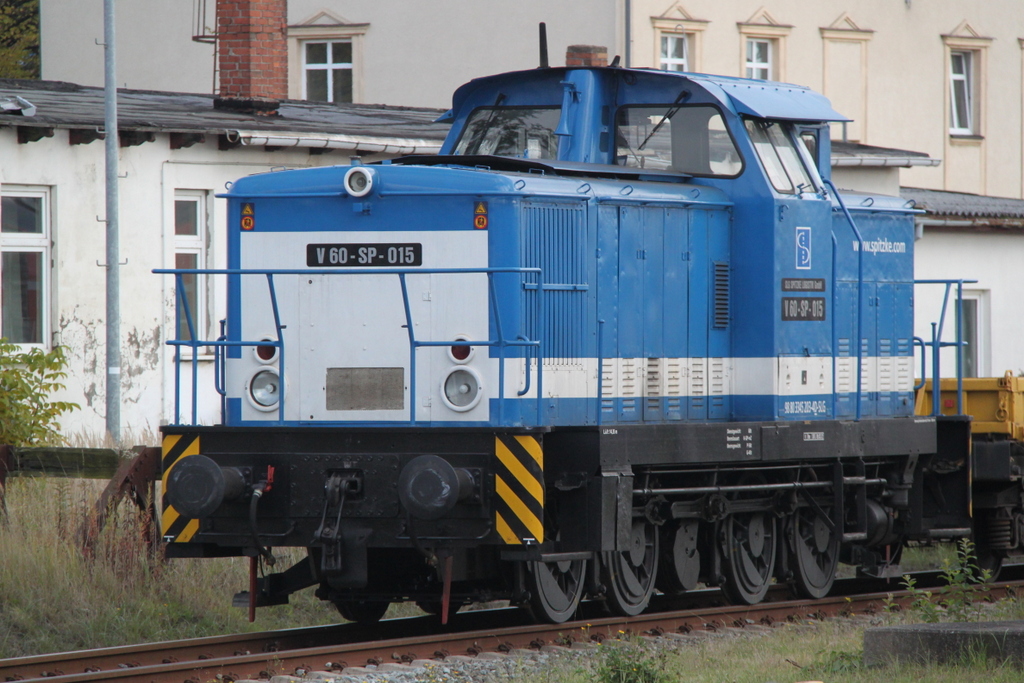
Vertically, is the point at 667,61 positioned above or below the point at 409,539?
above

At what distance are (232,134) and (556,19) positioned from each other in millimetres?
11871

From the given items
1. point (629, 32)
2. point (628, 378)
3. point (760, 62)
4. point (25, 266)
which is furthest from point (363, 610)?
point (760, 62)

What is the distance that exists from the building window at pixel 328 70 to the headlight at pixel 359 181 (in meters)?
21.2

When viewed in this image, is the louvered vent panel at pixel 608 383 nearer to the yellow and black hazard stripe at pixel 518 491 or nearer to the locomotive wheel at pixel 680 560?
the locomotive wheel at pixel 680 560

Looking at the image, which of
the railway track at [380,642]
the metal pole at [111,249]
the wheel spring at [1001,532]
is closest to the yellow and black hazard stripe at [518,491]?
the railway track at [380,642]

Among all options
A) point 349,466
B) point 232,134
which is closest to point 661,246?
point 349,466

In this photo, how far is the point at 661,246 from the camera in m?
9.65

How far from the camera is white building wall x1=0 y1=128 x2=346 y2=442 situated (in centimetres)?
1580

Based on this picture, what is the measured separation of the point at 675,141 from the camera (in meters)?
10.1

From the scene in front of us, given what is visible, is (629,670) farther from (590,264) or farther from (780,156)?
(780,156)

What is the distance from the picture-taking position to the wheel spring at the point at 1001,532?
12539 millimetres

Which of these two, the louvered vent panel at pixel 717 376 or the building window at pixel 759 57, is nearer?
the louvered vent panel at pixel 717 376

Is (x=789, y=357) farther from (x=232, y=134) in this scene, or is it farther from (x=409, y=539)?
(x=232, y=134)

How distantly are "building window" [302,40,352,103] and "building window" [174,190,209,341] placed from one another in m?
12.8
